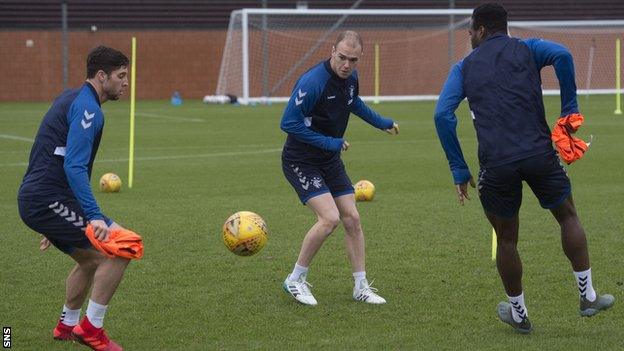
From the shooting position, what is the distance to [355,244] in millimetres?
8297

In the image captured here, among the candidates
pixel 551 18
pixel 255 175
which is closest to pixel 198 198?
pixel 255 175

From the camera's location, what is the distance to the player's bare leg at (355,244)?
8.15 metres

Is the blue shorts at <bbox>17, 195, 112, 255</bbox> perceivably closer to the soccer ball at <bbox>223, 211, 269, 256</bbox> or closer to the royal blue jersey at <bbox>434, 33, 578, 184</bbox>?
the soccer ball at <bbox>223, 211, 269, 256</bbox>

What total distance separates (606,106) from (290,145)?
28.4 meters

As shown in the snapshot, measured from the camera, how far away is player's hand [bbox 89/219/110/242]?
6121 mm

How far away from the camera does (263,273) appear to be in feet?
30.5

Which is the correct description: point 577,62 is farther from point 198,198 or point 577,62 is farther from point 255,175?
point 198,198

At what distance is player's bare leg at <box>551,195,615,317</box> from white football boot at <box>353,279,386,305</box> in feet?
5.23

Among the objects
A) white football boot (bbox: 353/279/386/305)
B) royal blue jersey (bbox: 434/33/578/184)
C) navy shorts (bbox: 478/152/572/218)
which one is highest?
royal blue jersey (bbox: 434/33/578/184)

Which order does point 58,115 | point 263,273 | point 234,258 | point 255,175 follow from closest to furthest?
1. point 58,115
2. point 263,273
3. point 234,258
4. point 255,175

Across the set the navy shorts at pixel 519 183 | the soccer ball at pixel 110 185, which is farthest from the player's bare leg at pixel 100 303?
the soccer ball at pixel 110 185

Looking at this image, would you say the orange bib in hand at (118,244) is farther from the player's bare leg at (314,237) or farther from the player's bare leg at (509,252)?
the player's bare leg at (509,252)

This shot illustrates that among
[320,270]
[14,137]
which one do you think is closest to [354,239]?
[320,270]

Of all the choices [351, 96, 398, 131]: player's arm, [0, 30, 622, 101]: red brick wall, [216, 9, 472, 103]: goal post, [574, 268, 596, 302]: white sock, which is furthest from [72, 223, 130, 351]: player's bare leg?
[0, 30, 622, 101]: red brick wall
